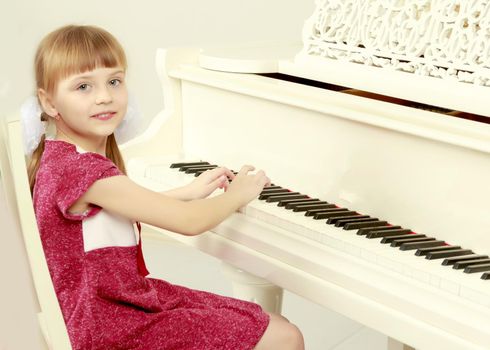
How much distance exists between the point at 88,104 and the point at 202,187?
0.41m

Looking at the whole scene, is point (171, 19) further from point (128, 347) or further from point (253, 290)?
point (128, 347)

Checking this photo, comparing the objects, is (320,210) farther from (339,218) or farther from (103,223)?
(103,223)

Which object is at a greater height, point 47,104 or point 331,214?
point 47,104

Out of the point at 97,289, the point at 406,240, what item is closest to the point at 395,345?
the point at 406,240

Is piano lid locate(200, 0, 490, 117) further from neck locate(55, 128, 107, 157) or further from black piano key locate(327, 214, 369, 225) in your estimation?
neck locate(55, 128, 107, 157)

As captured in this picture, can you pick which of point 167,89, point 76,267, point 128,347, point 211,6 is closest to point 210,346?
point 128,347

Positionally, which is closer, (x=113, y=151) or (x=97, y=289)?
(x=97, y=289)

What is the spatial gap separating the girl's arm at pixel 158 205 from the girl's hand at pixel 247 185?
0.5 inches

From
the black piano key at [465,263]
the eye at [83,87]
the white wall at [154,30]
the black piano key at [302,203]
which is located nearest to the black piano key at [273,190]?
the black piano key at [302,203]

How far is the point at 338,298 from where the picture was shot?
217cm

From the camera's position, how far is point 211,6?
524 cm

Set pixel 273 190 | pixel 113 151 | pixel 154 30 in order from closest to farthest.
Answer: pixel 113 151 < pixel 273 190 < pixel 154 30

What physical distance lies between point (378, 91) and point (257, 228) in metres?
0.50

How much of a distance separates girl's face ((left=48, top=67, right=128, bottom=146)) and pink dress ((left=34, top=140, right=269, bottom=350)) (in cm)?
7
